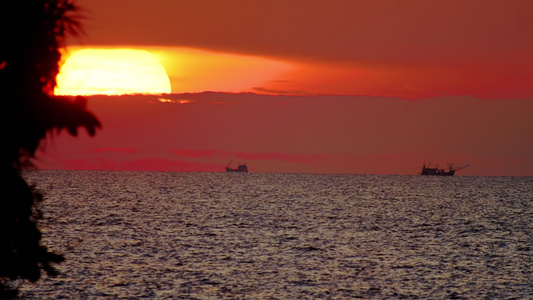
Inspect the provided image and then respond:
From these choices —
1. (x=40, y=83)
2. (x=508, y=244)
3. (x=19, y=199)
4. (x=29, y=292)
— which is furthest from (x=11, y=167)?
(x=508, y=244)

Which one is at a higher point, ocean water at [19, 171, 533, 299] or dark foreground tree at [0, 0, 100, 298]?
dark foreground tree at [0, 0, 100, 298]

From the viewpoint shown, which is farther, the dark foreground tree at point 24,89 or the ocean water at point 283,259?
the ocean water at point 283,259

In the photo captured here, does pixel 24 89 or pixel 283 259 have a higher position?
pixel 24 89

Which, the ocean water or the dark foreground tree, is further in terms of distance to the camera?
the ocean water

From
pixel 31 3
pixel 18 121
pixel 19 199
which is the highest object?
pixel 31 3

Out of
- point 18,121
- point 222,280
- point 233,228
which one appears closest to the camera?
point 18,121

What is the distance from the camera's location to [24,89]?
11695 millimetres

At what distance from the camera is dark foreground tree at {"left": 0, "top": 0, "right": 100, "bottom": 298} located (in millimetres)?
11656

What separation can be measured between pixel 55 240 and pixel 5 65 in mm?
63021

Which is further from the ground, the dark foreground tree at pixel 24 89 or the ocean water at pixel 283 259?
the dark foreground tree at pixel 24 89

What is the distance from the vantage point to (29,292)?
4072 centimetres

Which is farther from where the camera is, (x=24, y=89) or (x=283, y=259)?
(x=283, y=259)

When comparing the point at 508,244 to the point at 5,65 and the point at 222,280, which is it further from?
the point at 5,65

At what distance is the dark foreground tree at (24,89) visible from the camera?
11656mm
